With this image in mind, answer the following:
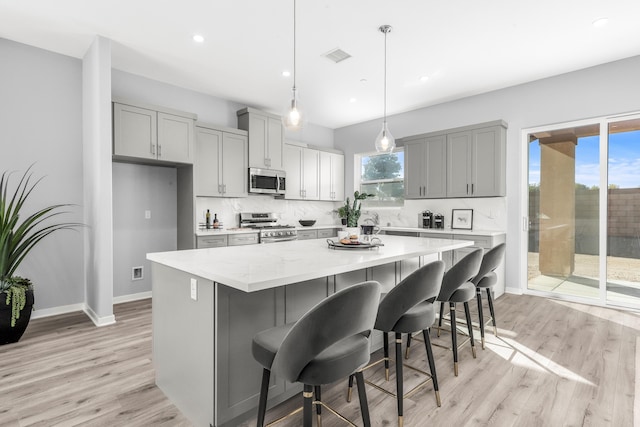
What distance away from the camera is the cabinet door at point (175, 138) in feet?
13.8

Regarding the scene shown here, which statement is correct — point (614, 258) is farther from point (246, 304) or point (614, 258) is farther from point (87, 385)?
point (87, 385)

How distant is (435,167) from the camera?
528cm

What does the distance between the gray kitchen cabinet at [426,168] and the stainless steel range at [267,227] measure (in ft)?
6.82

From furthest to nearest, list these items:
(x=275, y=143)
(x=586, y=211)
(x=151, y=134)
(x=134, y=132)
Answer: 1. (x=275, y=143)
2. (x=586, y=211)
3. (x=151, y=134)
4. (x=134, y=132)

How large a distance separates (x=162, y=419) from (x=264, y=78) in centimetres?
397

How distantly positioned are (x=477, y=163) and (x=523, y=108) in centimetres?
95

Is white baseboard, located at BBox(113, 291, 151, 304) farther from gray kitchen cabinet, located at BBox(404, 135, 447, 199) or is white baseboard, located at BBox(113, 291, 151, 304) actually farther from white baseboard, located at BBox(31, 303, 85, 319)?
gray kitchen cabinet, located at BBox(404, 135, 447, 199)

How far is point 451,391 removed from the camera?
223 centimetres

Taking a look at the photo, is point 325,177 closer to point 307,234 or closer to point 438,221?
point 307,234

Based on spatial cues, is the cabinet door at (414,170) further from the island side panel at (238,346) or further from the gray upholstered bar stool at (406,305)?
the island side panel at (238,346)

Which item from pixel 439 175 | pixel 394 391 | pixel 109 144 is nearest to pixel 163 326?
pixel 394 391

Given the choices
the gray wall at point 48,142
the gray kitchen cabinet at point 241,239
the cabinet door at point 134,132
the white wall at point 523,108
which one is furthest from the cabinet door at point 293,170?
the gray wall at point 48,142

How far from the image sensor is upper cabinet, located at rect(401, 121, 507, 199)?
4723 mm

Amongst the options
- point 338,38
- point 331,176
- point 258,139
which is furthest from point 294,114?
point 331,176
